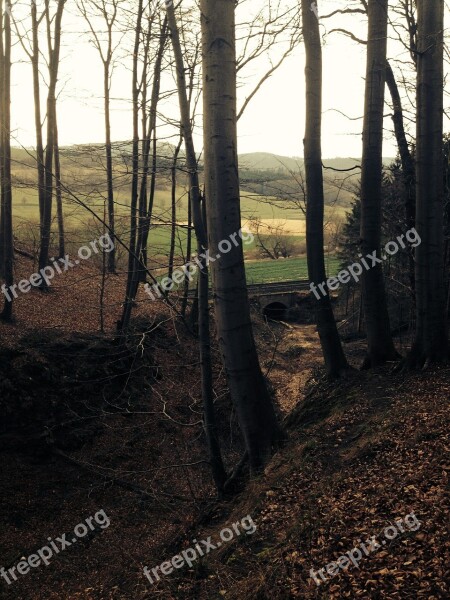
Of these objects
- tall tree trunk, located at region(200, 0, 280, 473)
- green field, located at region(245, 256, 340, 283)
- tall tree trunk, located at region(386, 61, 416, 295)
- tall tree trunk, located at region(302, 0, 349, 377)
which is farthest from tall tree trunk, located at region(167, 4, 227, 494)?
green field, located at region(245, 256, 340, 283)

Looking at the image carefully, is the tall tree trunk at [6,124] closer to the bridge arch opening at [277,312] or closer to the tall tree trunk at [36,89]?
the tall tree trunk at [36,89]

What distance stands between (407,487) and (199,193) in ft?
15.1

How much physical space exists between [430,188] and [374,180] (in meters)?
1.17

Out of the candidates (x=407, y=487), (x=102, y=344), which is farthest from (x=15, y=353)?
(x=407, y=487)

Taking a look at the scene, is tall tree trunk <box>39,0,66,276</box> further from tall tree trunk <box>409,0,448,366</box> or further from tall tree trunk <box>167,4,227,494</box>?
tall tree trunk <box>409,0,448,366</box>

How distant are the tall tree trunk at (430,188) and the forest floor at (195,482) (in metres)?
0.63

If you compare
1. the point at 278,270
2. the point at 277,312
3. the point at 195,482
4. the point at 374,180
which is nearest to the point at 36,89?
the point at 374,180

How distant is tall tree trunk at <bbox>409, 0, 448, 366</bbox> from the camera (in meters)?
8.28

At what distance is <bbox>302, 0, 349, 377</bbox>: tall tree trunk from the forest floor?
2.48 feet

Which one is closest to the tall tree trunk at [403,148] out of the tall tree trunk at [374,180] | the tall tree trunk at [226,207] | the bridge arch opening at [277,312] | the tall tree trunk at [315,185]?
the tall tree trunk at [374,180]

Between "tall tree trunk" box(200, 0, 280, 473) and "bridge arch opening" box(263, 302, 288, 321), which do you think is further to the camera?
"bridge arch opening" box(263, 302, 288, 321)

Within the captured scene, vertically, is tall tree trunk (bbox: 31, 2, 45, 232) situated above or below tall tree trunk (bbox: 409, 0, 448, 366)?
above

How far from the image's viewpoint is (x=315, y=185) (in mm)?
9758

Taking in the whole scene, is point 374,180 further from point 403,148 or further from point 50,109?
point 50,109
